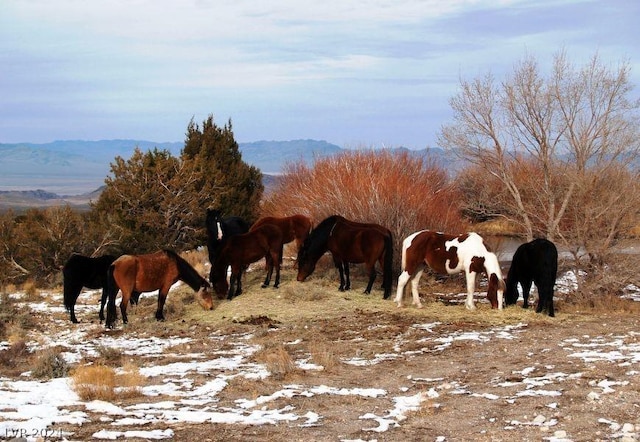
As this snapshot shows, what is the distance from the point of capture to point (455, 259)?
40.3 feet

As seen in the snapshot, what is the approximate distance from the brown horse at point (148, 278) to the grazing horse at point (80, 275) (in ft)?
2.26

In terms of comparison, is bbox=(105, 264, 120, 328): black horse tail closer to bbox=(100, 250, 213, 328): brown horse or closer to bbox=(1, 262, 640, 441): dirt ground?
bbox=(100, 250, 213, 328): brown horse

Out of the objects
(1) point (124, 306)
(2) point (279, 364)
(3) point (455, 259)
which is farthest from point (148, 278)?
(3) point (455, 259)

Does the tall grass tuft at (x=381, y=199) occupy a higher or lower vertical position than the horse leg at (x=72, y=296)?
higher

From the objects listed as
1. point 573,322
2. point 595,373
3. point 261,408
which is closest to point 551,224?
point 573,322

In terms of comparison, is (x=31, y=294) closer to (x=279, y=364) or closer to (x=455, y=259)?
(x=455, y=259)

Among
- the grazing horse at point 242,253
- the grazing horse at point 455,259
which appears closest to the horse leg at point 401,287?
the grazing horse at point 455,259

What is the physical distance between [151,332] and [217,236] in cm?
410

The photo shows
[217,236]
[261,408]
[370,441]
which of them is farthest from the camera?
[217,236]

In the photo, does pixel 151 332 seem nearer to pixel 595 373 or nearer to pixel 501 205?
pixel 595 373

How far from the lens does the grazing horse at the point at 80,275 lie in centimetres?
1302

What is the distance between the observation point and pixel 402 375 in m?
8.16

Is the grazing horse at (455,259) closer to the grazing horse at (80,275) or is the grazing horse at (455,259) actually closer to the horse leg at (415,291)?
the horse leg at (415,291)

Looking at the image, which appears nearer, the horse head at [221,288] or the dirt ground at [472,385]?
the dirt ground at [472,385]
